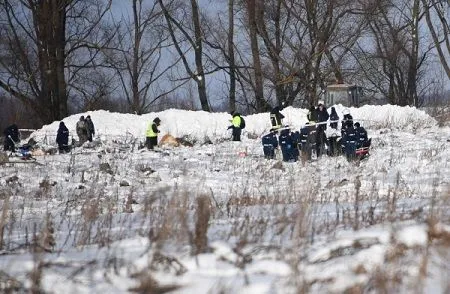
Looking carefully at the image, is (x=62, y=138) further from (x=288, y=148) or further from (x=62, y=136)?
(x=288, y=148)

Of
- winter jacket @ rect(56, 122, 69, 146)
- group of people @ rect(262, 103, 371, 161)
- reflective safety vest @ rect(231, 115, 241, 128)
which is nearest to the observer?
group of people @ rect(262, 103, 371, 161)

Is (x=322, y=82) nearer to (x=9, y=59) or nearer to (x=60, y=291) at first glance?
(x=9, y=59)

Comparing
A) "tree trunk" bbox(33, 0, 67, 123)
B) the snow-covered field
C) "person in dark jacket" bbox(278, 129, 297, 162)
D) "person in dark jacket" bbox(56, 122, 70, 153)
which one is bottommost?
the snow-covered field

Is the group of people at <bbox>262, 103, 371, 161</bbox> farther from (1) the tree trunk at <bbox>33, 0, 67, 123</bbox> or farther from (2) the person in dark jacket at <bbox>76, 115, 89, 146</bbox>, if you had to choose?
(1) the tree trunk at <bbox>33, 0, 67, 123</bbox>

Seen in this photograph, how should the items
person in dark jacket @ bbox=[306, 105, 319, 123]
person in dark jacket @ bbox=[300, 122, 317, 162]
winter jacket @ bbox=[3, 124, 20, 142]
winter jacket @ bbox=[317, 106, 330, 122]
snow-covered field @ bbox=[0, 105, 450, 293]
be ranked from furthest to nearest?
winter jacket @ bbox=[3, 124, 20, 142]
winter jacket @ bbox=[317, 106, 330, 122]
person in dark jacket @ bbox=[306, 105, 319, 123]
person in dark jacket @ bbox=[300, 122, 317, 162]
snow-covered field @ bbox=[0, 105, 450, 293]

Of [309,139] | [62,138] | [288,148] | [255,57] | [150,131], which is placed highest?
[255,57]

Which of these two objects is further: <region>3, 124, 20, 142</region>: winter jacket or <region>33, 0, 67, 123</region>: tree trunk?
<region>33, 0, 67, 123</region>: tree trunk

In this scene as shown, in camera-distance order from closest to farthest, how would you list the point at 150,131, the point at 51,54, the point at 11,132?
the point at 150,131 < the point at 11,132 < the point at 51,54

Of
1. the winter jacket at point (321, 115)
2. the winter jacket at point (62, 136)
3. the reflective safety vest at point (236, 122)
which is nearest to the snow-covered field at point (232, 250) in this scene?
the winter jacket at point (321, 115)

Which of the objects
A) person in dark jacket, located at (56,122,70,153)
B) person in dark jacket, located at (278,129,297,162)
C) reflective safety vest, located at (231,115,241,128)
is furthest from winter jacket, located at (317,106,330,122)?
person in dark jacket, located at (56,122,70,153)

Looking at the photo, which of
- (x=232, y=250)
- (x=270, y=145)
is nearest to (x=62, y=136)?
(x=270, y=145)

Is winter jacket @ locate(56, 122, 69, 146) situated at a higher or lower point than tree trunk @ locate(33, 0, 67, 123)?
lower

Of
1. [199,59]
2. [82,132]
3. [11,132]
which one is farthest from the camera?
[199,59]

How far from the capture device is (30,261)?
11.5ft
